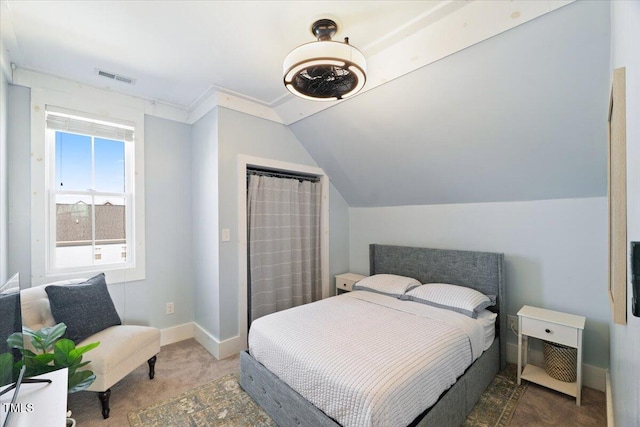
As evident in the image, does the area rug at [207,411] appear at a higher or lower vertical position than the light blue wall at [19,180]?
lower

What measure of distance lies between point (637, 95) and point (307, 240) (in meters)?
2.99

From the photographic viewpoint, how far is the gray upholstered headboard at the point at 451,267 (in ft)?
8.18

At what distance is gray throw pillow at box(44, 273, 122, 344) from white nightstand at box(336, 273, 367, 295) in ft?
7.60

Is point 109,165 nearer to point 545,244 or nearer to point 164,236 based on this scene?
point 164,236

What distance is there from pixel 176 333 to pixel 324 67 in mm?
3006

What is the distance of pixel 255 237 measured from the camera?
300cm

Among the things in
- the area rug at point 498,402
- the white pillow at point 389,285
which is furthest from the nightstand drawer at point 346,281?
the area rug at point 498,402

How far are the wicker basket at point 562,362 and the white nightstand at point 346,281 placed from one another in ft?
6.17

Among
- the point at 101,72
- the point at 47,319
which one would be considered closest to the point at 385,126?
the point at 101,72

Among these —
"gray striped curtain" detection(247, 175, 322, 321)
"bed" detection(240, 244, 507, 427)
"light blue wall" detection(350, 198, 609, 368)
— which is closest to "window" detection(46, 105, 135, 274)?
"gray striped curtain" detection(247, 175, 322, 321)

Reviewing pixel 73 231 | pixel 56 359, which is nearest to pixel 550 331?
pixel 56 359

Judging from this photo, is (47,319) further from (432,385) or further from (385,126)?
(385,126)

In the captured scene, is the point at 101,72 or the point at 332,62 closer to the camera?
the point at 332,62

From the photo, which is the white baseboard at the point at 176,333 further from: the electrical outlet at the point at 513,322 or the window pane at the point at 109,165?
the electrical outlet at the point at 513,322
